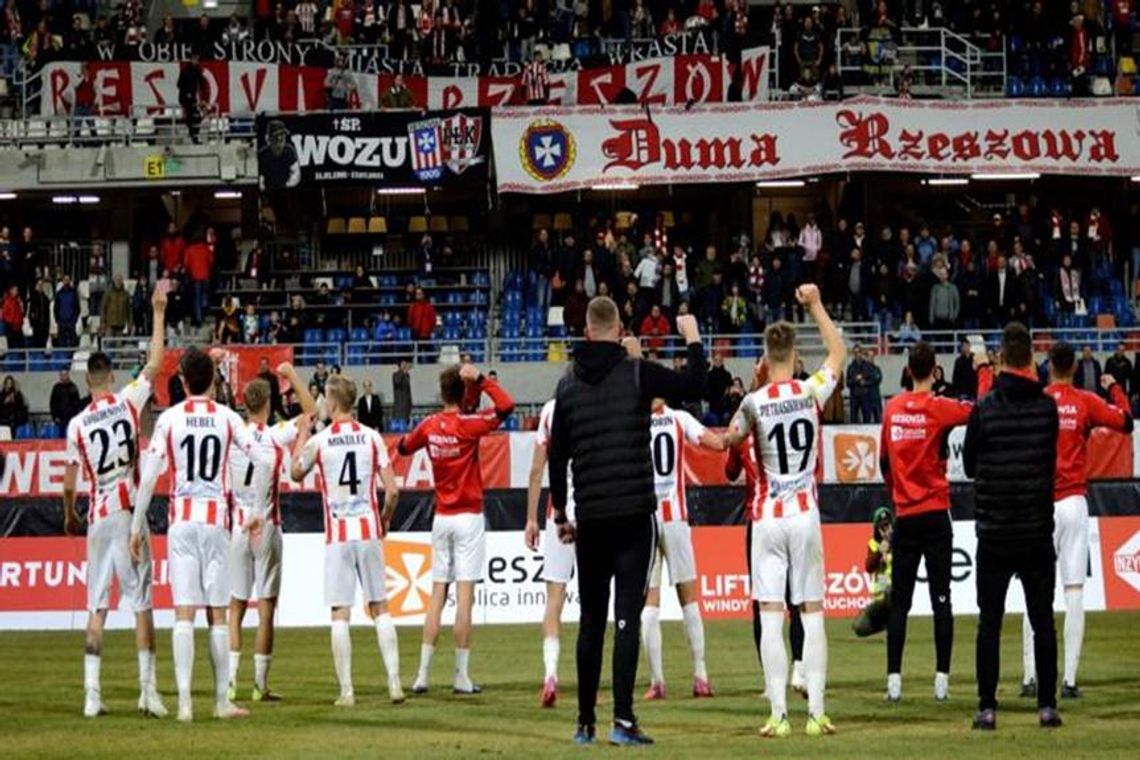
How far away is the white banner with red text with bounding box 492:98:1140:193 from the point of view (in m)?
42.4

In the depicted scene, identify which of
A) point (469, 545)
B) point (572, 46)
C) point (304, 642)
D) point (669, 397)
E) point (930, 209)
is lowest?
point (304, 642)

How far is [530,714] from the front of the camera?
15.4 metres

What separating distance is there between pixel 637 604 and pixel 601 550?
0.41 m

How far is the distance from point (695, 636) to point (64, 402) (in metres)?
24.7

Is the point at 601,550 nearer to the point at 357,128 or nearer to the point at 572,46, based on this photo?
the point at 357,128

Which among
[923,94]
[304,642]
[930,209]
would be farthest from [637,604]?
[930,209]

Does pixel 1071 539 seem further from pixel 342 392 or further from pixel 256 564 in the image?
pixel 256 564

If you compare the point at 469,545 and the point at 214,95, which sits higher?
the point at 214,95

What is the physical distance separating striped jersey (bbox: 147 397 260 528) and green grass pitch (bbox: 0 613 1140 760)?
5.20 ft

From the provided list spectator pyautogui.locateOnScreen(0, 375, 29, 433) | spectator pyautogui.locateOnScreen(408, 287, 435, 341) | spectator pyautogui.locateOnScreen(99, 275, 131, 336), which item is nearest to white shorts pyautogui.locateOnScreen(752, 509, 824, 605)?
spectator pyautogui.locateOnScreen(0, 375, 29, 433)

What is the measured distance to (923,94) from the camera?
149ft

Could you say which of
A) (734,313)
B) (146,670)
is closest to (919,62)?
(734,313)

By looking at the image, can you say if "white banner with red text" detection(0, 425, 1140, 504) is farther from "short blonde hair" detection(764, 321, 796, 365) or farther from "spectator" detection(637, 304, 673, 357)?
"short blonde hair" detection(764, 321, 796, 365)

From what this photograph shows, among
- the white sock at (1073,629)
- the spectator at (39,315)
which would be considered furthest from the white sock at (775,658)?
the spectator at (39,315)
